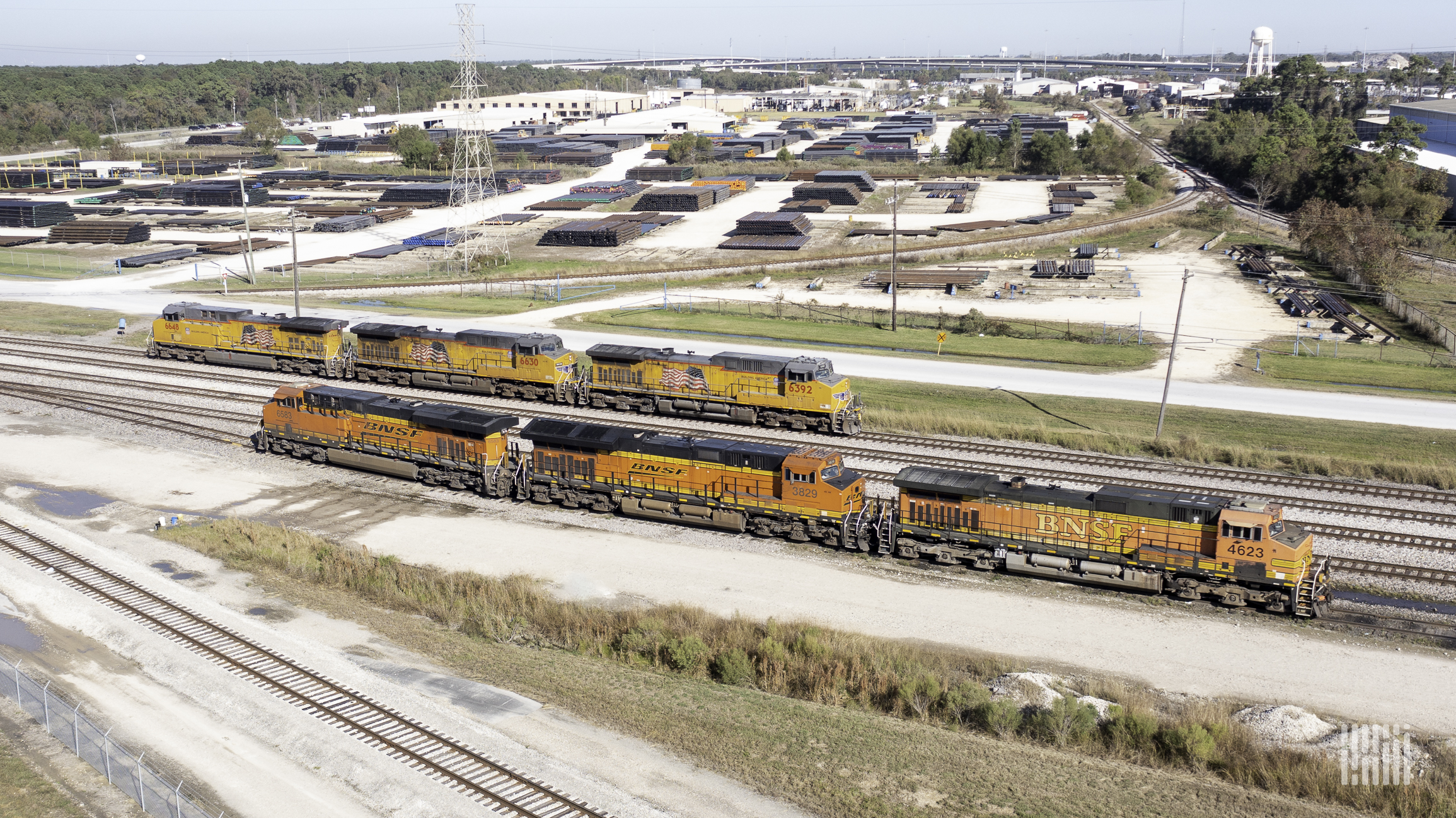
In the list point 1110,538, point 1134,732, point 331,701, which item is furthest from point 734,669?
point 1110,538

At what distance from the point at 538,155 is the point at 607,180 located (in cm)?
2623

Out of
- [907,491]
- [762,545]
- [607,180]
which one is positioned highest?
[607,180]

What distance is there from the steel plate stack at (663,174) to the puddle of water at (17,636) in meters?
117

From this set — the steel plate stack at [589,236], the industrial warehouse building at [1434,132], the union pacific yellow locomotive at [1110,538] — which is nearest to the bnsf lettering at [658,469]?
the union pacific yellow locomotive at [1110,538]

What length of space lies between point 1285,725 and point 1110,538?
778 centimetres

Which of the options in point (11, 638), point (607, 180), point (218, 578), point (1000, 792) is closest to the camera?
point (1000, 792)

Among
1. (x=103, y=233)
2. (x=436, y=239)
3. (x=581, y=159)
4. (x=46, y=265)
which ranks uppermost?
(x=581, y=159)

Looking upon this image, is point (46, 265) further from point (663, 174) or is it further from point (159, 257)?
point (663, 174)

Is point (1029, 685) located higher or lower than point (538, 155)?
lower

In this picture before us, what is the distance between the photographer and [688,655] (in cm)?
2378

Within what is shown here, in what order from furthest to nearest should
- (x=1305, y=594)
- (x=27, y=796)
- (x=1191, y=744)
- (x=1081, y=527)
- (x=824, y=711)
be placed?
(x=1081, y=527)
(x=1305, y=594)
(x=824, y=711)
(x=1191, y=744)
(x=27, y=796)

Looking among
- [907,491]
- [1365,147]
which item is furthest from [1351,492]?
[1365,147]

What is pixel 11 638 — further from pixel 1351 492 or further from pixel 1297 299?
pixel 1297 299

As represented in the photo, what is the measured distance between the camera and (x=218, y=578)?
1134 inches
